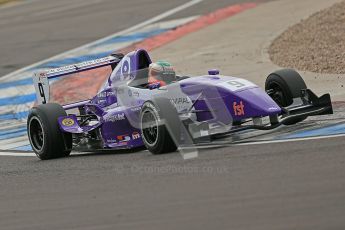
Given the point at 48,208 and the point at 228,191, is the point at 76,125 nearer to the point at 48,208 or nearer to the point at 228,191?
the point at 48,208

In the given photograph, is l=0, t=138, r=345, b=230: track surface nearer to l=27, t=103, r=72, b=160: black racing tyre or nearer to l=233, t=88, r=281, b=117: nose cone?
l=233, t=88, r=281, b=117: nose cone

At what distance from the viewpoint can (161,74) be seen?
10594 millimetres

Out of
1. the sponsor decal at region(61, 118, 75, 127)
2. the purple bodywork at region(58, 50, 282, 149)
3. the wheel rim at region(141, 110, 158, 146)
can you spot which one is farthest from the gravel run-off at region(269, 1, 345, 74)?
the wheel rim at region(141, 110, 158, 146)

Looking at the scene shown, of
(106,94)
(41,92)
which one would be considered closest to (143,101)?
(106,94)

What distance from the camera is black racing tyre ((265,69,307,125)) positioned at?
10.3 meters

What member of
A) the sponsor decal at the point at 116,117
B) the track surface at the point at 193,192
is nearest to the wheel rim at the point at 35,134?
the sponsor decal at the point at 116,117

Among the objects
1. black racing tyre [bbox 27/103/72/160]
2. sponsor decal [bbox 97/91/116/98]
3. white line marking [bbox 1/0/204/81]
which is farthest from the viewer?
white line marking [bbox 1/0/204/81]

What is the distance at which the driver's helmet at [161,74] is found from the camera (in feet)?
34.7

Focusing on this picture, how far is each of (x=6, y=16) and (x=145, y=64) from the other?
53.1 feet

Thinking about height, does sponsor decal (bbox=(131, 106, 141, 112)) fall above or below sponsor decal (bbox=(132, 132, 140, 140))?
above

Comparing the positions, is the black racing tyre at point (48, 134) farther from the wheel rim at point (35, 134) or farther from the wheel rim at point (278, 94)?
the wheel rim at point (278, 94)

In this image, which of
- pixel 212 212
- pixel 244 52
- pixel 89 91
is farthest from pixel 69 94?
pixel 212 212

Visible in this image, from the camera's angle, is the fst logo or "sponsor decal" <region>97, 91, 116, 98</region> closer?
the fst logo

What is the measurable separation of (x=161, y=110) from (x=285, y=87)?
185 cm
